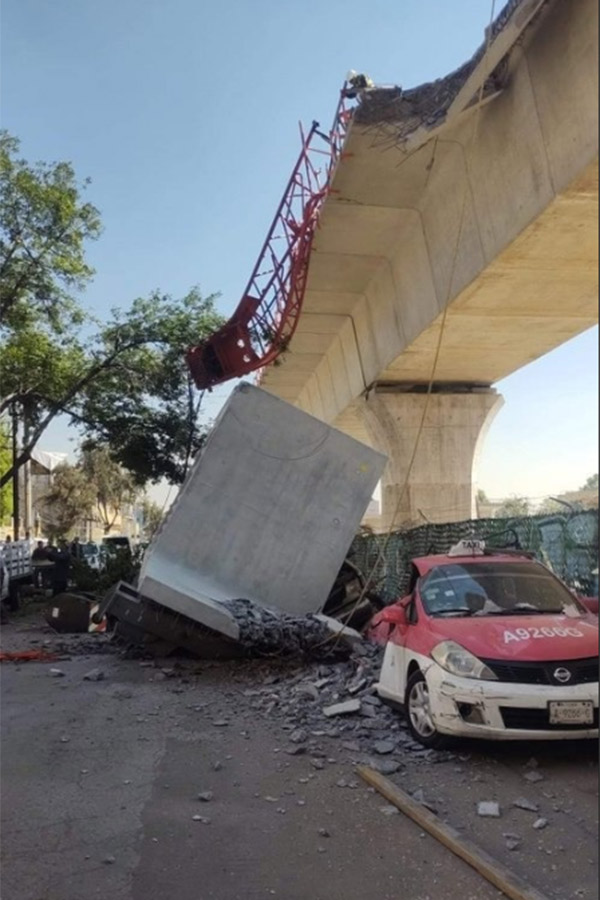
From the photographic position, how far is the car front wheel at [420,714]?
22.2 ft

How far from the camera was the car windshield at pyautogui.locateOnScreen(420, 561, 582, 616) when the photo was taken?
24.5 feet

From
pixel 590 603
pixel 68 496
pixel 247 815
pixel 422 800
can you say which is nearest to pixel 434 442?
pixel 590 603

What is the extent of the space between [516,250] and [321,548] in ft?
21.6

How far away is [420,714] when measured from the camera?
7.00 m

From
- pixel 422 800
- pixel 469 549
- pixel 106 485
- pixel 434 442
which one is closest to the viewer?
pixel 422 800

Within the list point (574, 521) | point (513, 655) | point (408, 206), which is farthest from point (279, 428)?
point (513, 655)

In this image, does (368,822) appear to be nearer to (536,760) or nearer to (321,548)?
(536,760)

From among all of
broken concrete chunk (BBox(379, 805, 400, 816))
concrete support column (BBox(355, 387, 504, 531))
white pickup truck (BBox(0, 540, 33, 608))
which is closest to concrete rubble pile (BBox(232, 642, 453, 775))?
broken concrete chunk (BBox(379, 805, 400, 816))

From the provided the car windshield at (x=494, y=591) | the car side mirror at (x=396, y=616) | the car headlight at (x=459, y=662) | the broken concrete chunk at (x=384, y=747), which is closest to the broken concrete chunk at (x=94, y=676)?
the car side mirror at (x=396, y=616)

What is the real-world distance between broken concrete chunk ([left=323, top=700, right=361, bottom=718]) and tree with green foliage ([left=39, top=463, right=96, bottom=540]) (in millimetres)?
57939

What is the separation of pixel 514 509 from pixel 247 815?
22.3 ft

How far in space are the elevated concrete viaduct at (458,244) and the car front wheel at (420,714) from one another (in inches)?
137

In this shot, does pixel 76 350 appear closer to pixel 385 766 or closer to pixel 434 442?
pixel 434 442

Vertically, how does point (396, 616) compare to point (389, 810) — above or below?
above
